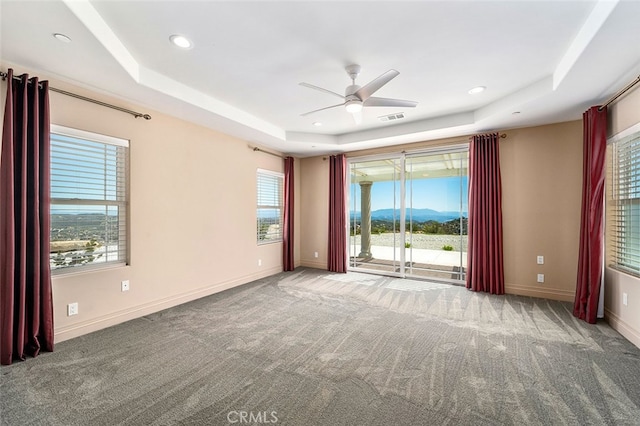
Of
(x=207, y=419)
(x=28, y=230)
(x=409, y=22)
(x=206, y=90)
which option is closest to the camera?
(x=207, y=419)

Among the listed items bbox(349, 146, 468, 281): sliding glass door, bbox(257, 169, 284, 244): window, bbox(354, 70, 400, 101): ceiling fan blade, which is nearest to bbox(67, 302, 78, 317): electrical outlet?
bbox(257, 169, 284, 244): window

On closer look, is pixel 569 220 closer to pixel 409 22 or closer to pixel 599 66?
pixel 599 66

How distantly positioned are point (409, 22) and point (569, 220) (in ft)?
12.4

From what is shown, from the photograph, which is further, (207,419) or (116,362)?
(116,362)

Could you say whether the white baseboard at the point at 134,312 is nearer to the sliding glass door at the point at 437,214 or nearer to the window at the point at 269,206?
the window at the point at 269,206

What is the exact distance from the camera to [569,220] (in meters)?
3.95

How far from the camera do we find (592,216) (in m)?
3.25

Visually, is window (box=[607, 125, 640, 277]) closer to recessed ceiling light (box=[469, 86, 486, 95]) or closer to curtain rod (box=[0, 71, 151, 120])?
recessed ceiling light (box=[469, 86, 486, 95])

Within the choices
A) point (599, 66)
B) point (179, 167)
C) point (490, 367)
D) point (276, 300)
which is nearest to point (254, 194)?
point (179, 167)

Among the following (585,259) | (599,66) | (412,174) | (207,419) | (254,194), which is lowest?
(207,419)

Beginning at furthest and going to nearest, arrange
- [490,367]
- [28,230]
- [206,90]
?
[206,90]
[28,230]
[490,367]

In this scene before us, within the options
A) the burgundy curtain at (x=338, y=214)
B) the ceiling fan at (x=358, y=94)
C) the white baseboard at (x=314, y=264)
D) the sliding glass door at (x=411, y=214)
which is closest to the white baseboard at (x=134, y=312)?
the white baseboard at (x=314, y=264)

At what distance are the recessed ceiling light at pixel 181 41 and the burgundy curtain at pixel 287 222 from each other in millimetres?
3528

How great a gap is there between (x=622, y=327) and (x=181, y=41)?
515 centimetres
